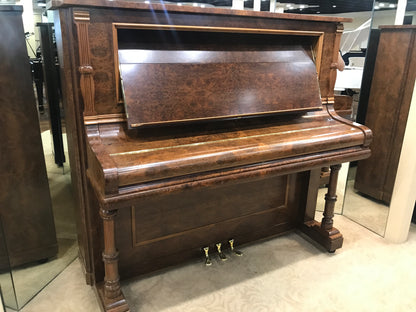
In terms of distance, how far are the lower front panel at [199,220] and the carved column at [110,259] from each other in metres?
0.19

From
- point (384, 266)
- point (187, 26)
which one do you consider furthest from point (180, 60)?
point (384, 266)

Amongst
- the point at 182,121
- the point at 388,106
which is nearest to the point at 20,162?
the point at 182,121

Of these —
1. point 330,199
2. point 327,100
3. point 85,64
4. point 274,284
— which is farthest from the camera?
point 330,199

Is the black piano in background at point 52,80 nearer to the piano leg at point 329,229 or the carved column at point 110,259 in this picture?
the carved column at point 110,259

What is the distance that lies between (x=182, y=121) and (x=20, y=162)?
0.89 meters

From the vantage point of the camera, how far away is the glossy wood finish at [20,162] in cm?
163

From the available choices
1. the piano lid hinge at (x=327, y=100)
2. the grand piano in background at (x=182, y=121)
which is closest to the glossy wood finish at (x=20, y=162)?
the grand piano in background at (x=182, y=121)

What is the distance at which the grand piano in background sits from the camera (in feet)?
4.53

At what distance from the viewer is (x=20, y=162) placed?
1769 mm

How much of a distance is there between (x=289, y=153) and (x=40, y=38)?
1750mm

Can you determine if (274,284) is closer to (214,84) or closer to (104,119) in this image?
(214,84)

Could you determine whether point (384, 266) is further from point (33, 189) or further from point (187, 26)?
point (33, 189)

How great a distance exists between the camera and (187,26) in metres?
1.52

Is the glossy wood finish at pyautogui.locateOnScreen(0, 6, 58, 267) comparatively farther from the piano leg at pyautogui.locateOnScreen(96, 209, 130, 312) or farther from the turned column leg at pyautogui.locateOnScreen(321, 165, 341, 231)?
the turned column leg at pyautogui.locateOnScreen(321, 165, 341, 231)
